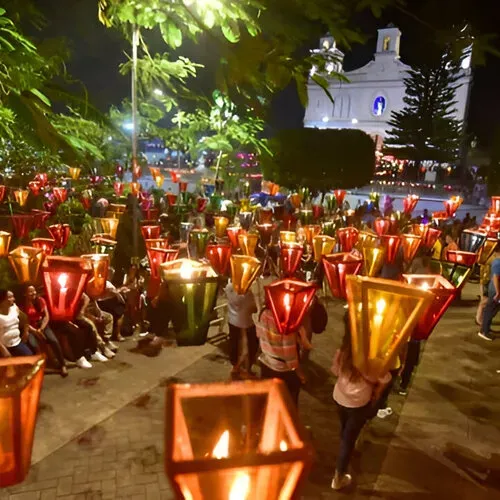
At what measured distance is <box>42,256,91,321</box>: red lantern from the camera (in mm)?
3926

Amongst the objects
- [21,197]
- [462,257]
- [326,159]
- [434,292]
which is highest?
[326,159]

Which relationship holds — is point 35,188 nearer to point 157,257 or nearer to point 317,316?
point 157,257

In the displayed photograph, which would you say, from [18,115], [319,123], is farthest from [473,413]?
[319,123]

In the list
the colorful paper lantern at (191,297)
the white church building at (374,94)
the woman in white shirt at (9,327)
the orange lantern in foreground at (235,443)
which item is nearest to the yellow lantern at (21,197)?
the woman in white shirt at (9,327)

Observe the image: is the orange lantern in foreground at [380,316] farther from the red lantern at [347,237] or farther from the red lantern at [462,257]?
the red lantern at [347,237]

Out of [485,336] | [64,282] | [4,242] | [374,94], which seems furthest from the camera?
[374,94]

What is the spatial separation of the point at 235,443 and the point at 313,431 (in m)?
3.72

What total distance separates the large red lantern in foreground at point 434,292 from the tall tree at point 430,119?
4356 cm

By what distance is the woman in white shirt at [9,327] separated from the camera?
5.10m

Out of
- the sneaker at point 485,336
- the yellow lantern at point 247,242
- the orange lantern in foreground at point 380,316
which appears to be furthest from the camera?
the sneaker at point 485,336

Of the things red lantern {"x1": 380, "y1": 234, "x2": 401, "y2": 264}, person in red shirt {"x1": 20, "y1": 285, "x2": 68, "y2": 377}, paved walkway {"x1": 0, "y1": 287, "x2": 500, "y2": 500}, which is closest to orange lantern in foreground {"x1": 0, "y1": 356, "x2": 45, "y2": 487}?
paved walkway {"x1": 0, "y1": 287, "x2": 500, "y2": 500}

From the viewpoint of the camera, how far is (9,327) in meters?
5.21

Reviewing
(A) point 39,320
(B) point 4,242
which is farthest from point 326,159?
(A) point 39,320

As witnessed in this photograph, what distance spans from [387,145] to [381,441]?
47147 mm
